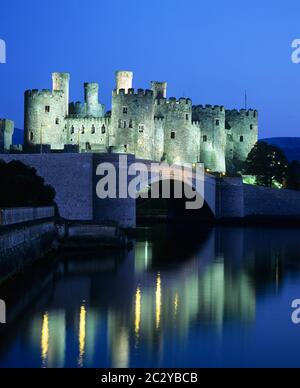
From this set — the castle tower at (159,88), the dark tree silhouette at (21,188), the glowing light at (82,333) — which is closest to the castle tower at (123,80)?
the castle tower at (159,88)

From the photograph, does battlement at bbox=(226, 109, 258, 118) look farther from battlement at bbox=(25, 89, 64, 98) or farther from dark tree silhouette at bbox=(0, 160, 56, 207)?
dark tree silhouette at bbox=(0, 160, 56, 207)

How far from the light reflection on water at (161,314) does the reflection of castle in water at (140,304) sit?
0.05 feet

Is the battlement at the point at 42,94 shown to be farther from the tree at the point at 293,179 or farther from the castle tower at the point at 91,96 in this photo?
the tree at the point at 293,179

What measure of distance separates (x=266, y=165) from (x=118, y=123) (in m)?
9.45

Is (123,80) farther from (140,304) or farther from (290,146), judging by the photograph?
(290,146)

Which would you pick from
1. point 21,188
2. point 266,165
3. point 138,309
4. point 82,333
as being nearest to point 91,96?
point 266,165

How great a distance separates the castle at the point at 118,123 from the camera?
38.8 m

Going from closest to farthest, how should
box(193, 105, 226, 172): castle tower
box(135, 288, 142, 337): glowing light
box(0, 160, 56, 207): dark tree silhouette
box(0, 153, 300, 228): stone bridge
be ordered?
box(135, 288, 142, 337): glowing light → box(0, 160, 56, 207): dark tree silhouette → box(0, 153, 300, 228): stone bridge → box(193, 105, 226, 172): castle tower

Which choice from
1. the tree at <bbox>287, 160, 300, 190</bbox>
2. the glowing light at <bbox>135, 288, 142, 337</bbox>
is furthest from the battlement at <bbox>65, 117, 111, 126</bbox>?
the glowing light at <bbox>135, 288, 142, 337</bbox>

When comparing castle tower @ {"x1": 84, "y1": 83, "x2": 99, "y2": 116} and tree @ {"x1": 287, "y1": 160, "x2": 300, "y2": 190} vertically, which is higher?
castle tower @ {"x1": 84, "y1": 83, "x2": 99, "y2": 116}

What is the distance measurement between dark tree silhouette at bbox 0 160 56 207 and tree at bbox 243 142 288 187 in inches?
807

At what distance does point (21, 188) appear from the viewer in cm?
2394

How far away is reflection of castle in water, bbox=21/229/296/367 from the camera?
1236cm
